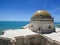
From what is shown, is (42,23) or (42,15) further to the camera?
(42,15)

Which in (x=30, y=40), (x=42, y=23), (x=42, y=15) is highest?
(x=42, y=15)

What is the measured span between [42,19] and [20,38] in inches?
224

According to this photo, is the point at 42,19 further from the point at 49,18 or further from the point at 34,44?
the point at 34,44

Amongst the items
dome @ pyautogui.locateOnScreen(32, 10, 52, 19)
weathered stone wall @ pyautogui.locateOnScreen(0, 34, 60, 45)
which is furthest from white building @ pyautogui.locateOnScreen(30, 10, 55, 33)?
weathered stone wall @ pyautogui.locateOnScreen(0, 34, 60, 45)

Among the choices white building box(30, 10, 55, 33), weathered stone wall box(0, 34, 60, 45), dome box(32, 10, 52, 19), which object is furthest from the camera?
dome box(32, 10, 52, 19)

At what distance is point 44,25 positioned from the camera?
2080 cm

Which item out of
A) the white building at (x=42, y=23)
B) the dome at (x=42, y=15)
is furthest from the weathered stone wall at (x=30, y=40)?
the dome at (x=42, y=15)

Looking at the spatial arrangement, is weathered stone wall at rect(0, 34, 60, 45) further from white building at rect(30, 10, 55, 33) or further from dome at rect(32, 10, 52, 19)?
dome at rect(32, 10, 52, 19)

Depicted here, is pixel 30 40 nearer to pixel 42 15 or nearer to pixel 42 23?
pixel 42 23

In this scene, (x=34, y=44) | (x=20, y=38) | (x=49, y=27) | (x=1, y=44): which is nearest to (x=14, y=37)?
(x=20, y=38)

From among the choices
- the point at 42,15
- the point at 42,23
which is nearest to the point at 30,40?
the point at 42,23

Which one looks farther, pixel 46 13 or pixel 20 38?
pixel 46 13

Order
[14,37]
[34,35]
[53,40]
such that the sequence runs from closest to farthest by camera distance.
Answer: [53,40], [14,37], [34,35]

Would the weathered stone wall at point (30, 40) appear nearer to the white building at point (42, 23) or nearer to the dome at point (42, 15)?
the white building at point (42, 23)
